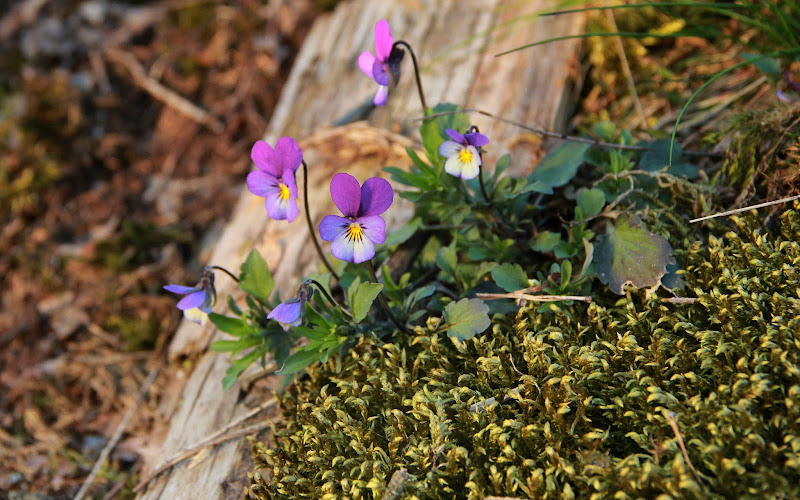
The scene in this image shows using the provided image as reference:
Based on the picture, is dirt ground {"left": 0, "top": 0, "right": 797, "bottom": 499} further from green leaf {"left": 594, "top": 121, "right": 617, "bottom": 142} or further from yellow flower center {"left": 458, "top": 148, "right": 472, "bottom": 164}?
yellow flower center {"left": 458, "top": 148, "right": 472, "bottom": 164}

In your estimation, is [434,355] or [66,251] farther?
[66,251]

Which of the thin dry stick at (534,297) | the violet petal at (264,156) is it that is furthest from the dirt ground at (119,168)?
the violet petal at (264,156)

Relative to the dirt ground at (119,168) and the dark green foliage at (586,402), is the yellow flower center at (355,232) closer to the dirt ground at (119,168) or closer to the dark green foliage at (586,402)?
the dark green foliage at (586,402)

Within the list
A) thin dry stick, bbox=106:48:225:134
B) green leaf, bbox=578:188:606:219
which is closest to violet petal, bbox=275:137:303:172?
green leaf, bbox=578:188:606:219

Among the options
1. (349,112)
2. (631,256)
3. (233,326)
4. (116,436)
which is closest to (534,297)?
(631,256)

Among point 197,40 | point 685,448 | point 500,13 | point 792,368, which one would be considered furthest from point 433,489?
point 197,40

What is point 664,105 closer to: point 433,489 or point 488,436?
point 488,436

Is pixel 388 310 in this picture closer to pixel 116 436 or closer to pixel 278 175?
pixel 278 175
